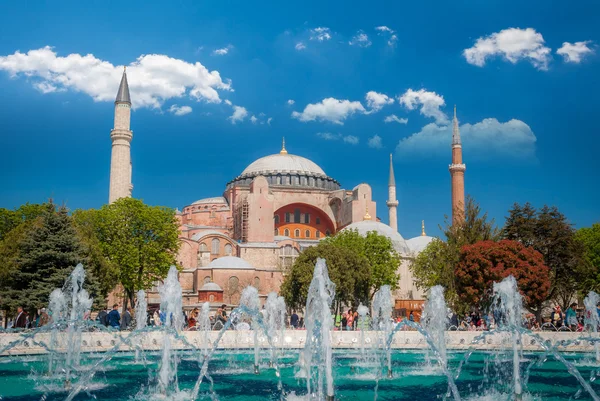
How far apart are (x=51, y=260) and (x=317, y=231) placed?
103 feet

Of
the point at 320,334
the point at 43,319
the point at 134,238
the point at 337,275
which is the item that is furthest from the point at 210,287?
the point at 320,334

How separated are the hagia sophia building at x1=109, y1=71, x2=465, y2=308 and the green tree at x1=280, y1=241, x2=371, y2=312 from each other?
533 centimetres

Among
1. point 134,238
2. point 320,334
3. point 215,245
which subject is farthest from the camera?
point 215,245

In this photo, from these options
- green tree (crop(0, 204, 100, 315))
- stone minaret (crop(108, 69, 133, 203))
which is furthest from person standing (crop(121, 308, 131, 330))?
stone minaret (crop(108, 69, 133, 203))

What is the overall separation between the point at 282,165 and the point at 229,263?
58.4ft

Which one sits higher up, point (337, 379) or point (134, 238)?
point (134, 238)

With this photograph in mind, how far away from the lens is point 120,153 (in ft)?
124

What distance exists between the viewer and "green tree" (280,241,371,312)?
28.7 metres

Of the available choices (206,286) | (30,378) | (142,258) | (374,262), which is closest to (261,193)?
(206,286)

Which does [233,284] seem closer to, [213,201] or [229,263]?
[229,263]

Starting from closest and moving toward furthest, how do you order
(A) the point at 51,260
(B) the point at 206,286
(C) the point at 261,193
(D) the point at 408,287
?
(A) the point at 51,260
(B) the point at 206,286
(D) the point at 408,287
(C) the point at 261,193

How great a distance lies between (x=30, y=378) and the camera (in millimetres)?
10328

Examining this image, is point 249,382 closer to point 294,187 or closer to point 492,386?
point 492,386

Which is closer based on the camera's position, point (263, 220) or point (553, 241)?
point (553, 241)
